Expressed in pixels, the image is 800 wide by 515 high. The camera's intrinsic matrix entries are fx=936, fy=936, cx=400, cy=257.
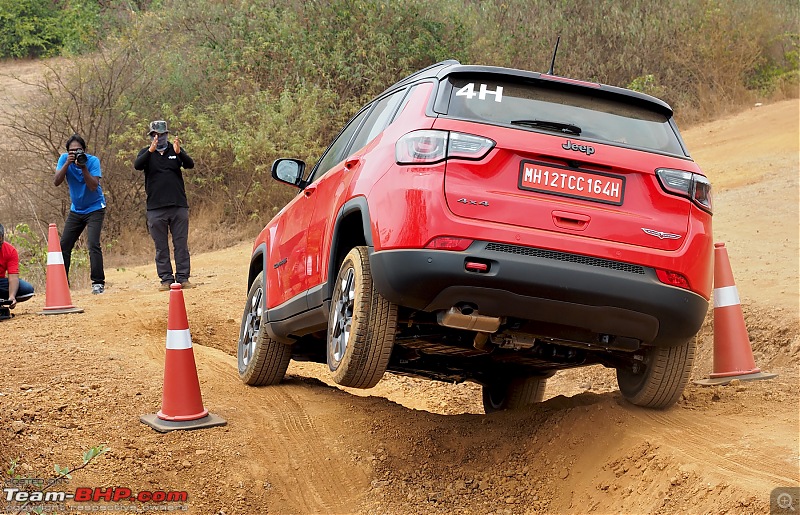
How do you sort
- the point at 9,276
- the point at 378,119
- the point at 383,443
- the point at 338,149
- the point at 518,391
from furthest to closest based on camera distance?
the point at 9,276
the point at 518,391
the point at 338,149
the point at 383,443
the point at 378,119

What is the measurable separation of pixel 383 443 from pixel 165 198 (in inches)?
270

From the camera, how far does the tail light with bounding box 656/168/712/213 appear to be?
4648mm

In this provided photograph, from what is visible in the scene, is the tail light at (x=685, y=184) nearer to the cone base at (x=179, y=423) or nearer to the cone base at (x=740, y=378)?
the cone base at (x=740, y=378)

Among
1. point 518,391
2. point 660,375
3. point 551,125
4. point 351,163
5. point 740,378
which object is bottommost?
point 518,391

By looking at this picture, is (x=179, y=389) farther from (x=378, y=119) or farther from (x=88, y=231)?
(x=88, y=231)

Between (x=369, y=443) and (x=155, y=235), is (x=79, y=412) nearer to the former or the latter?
(x=369, y=443)

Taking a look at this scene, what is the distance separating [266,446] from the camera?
5652mm

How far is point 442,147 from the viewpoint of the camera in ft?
14.7

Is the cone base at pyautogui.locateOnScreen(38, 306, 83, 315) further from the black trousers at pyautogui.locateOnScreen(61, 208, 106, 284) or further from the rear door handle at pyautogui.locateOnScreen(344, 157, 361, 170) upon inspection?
the rear door handle at pyautogui.locateOnScreen(344, 157, 361, 170)

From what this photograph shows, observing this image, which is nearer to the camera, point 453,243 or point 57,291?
point 453,243

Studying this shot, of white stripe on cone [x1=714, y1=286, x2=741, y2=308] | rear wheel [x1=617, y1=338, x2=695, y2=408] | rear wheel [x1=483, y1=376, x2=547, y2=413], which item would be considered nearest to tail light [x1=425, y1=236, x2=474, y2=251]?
rear wheel [x1=617, y1=338, x2=695, y2=408]

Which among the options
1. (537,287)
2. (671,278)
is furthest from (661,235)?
(537,287)

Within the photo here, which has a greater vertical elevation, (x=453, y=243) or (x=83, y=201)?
(x=453, y=243)

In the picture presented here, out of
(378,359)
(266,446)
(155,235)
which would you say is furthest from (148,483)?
(155,235)
